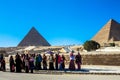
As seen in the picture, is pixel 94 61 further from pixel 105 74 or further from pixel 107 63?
pixel 105 74

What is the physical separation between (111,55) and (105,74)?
7.06 metres

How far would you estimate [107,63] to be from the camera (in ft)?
91.5

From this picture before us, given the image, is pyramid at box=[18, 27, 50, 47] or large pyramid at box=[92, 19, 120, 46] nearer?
pyramid at box=[18, 27, 50, 47]

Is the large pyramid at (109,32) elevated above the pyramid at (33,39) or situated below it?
above

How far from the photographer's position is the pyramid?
10500 centimetres

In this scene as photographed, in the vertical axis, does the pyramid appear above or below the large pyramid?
below

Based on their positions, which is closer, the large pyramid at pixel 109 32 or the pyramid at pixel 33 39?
the pyramid at pixel 33 39

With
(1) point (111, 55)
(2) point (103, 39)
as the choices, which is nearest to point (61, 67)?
(1) point (111, 55)

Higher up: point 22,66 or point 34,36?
point 34,36

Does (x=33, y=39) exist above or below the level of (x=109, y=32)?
below

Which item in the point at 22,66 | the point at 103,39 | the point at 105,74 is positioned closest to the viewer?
the point at 105,74

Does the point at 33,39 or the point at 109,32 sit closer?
the point at 33,39

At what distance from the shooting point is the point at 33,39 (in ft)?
344

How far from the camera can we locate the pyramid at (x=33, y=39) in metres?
105
